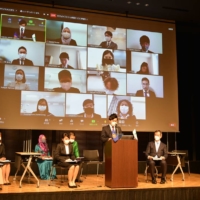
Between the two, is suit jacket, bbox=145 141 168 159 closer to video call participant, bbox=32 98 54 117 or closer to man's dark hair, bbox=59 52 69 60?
video call participant, bbox=32 98 54 117

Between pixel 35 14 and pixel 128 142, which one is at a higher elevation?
pixel 35 14

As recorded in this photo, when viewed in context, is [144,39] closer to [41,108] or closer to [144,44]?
[144,44]

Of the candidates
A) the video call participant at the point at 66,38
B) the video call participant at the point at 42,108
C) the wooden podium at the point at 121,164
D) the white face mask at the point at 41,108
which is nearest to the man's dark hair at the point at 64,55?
the video call participant at the point at 66,38

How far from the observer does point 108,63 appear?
781 centimetres

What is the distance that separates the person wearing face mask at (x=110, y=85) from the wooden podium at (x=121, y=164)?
2.37m

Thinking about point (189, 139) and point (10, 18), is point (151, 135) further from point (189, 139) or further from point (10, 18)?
point (10, 18)

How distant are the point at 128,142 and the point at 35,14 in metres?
3.96

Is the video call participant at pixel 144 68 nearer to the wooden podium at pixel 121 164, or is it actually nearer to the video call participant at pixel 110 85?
the video call participant at pixel 110 85

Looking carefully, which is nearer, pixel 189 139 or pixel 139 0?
pixel 139 0

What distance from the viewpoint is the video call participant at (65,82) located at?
24.2 ft

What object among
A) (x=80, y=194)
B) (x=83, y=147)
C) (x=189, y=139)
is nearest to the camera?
(x=80, y=194)

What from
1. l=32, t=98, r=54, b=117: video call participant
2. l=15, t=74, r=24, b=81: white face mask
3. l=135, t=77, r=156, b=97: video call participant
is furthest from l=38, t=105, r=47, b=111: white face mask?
l=135, t=77, r=156, b=97: video call participant

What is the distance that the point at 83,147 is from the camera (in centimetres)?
854

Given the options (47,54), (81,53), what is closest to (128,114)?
(81,53)
